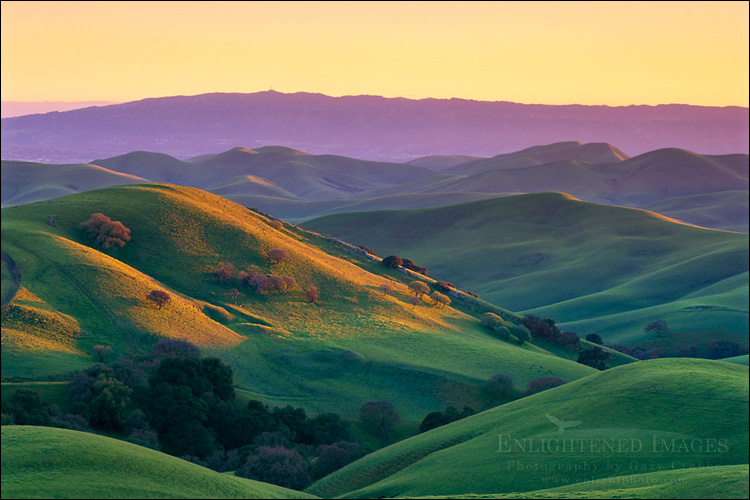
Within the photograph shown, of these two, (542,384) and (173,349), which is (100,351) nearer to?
(173,349)

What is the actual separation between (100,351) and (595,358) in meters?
64.9

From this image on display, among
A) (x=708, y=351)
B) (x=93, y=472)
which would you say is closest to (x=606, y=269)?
(x=708, y=351)

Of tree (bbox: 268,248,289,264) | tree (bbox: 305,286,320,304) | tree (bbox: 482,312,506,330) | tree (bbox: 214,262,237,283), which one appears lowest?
tree (bbox: 482,312,506,330)

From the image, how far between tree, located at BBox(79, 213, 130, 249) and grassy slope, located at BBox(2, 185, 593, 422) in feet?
4.67

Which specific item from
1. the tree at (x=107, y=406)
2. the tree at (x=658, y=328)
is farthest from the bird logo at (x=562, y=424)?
the tree at (x=658, y=328)

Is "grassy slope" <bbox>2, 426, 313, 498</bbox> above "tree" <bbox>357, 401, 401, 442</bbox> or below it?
above

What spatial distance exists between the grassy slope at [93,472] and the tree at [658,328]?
8683 centimetres

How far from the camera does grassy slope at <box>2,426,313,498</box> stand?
83.8 ft

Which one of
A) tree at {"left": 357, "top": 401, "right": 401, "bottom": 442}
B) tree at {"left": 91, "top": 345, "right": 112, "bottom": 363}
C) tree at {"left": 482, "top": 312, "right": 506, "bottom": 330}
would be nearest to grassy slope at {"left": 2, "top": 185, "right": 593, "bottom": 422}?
tree at {"left": 91, "top": 345, "right": 112, "bottom": 363}

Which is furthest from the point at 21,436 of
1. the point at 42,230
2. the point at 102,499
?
the point at 42,230

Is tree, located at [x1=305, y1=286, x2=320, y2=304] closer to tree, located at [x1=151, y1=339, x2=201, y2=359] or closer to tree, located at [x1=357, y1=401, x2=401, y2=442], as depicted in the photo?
tree, located at [x1=151, y1=339, x2=201, y2=359]

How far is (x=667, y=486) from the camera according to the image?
2416cm

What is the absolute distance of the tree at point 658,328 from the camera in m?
102

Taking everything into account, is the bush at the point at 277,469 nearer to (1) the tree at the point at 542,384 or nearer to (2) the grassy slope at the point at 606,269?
(1) the tree at the point at 542,384
